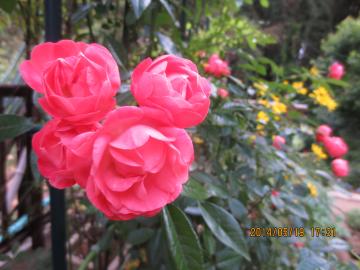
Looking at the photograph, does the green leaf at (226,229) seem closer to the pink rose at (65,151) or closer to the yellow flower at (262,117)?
the pink rose at (65,151)

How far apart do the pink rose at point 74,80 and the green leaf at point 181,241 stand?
0.62 ft

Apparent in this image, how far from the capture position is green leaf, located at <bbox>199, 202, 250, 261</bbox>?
1.59 ft

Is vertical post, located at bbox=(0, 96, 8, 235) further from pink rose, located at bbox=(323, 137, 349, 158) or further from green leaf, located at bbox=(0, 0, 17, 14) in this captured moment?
pink rose, located at bbox=(323, 137, 349, 158)

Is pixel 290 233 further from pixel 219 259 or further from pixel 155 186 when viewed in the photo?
pixel 155 186

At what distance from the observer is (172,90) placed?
285 millimetres

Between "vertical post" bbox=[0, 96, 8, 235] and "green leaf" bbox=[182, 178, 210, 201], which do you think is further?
"vertical post" bbox=[0, 96, 8, 235]

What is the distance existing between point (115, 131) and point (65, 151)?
50mm

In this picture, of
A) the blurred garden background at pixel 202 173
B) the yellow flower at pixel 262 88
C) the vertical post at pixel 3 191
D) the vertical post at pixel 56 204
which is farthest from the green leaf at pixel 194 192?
the vertical post at pixel 3 191

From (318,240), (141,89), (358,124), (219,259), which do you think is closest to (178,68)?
(141,89)

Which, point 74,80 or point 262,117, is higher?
point 74,80

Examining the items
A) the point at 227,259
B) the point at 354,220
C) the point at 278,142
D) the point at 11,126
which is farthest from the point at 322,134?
the point at 354,220

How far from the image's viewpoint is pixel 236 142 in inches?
31.5

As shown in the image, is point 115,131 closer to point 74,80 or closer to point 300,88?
point 74,80
